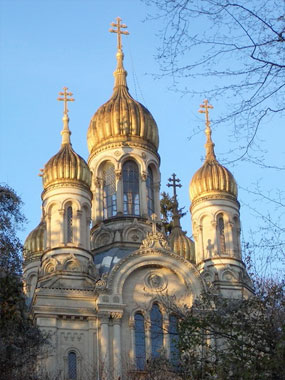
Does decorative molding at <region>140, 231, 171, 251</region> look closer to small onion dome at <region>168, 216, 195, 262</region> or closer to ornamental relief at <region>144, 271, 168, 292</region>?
ornamental relief at <region>144, 271, 168, 292</region>

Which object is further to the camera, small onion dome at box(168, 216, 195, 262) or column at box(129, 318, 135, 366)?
small onion dome at box(168, 216, 195, 262)

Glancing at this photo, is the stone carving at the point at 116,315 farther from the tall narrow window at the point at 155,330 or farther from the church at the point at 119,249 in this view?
the tall narrow window at the point at 155,330

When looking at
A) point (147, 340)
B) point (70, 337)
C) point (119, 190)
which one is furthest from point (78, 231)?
point (147, 340)

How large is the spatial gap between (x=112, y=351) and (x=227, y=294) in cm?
543

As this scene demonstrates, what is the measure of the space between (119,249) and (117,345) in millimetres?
5678

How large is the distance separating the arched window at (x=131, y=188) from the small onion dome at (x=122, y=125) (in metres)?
1.05

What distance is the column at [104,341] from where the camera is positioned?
31.3 meters

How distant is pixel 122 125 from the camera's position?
4028 centimetres

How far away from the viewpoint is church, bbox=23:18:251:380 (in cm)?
3238

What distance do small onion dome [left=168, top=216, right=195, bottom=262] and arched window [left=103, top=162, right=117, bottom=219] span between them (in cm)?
306

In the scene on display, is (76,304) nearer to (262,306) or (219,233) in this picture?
(219,233)

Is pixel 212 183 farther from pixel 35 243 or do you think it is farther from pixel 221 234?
pixel 35 243

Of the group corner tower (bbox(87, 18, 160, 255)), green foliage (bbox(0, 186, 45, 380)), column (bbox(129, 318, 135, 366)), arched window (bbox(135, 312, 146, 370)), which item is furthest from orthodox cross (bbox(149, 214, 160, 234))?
green foliage (bbox(0, 186, 45, 380))

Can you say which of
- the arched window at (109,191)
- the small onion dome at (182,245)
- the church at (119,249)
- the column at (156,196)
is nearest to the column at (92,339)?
the church at (119,249)
